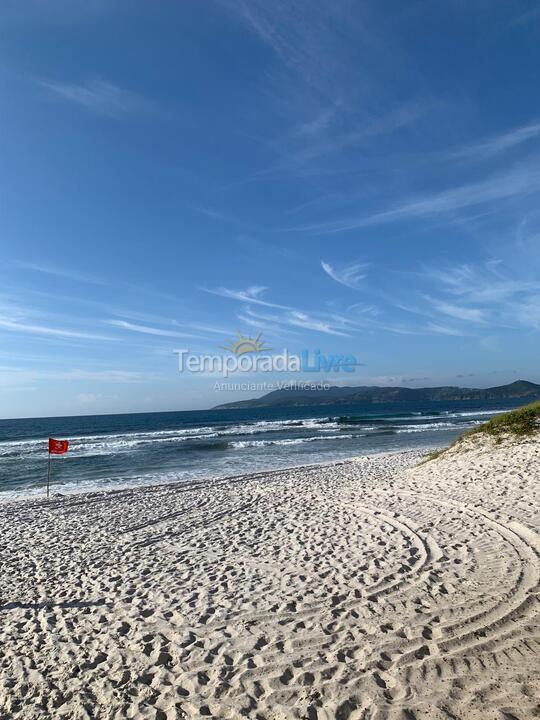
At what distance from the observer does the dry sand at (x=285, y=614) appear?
3725mm

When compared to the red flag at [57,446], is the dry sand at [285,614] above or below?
below

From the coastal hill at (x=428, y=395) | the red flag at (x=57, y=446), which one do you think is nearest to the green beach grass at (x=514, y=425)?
the red flag at (x=57, y=446)

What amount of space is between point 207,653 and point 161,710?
2.72 feet

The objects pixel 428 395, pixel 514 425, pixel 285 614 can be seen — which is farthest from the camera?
pixel 428 395

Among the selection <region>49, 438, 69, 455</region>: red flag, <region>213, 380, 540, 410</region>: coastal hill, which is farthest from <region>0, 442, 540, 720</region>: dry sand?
<region>213, 380, 540, 410</region>: coastal hill

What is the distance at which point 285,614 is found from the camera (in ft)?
16.8

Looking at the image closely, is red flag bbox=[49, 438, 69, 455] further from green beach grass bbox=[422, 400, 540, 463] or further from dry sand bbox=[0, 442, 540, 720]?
green beach grass bbox=[422, 400, 540, 463]

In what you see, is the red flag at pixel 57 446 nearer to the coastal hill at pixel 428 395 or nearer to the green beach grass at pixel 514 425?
the green beach grass at pixel 514 425

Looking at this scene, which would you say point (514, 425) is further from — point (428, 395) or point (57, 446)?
point (428, 395)

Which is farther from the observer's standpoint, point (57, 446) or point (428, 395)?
point (428, 395)

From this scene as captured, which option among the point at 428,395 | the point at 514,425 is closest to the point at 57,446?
the point at 514,425

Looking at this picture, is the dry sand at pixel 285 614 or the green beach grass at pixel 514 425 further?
the green beach grass at pixel 514 425

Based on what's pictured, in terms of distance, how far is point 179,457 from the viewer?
26750 mm

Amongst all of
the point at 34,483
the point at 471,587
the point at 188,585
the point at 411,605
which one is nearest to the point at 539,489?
the point at 471,587
